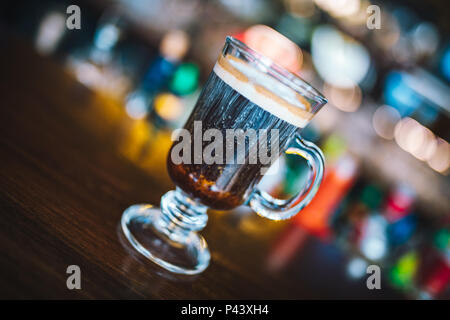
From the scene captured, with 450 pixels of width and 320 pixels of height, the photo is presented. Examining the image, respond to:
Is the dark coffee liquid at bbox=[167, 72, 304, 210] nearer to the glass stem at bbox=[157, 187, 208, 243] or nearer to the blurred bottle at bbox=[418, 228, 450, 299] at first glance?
the glass stem at bbox=[157, 187, 208, 243]

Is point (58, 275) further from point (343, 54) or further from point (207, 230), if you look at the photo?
point (343, 54)

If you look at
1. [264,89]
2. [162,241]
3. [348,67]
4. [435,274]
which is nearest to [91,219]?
[162,241]

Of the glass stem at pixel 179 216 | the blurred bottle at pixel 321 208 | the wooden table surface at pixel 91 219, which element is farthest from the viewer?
the blurred bottle at pixel 321 208

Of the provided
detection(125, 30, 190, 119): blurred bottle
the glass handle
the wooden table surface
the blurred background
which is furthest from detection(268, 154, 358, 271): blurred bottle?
detection(125, 30, 190, 119): blurred bottle

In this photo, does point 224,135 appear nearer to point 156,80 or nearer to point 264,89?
point 264,89

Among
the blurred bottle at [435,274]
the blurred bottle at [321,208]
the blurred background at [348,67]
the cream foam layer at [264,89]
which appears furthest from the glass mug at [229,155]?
the blurred background at [348,67]

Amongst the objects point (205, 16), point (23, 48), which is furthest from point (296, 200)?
point (205, 16)

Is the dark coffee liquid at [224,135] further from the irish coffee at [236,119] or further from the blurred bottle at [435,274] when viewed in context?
the blurred bottle at [435,274]
